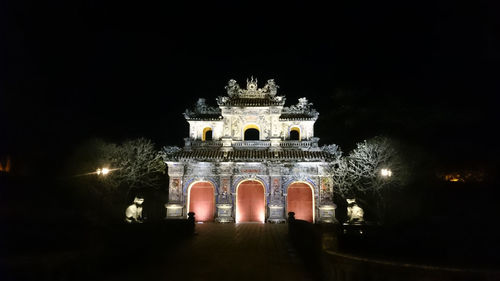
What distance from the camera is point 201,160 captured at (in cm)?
3022

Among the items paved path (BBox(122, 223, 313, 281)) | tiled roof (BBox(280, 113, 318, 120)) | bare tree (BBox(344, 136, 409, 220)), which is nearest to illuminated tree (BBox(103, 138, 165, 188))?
tiled roof (BBox(280, 113, 318, 120))

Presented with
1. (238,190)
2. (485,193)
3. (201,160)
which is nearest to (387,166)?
(485,193)

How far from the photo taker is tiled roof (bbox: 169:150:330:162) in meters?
30.0

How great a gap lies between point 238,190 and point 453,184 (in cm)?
1787

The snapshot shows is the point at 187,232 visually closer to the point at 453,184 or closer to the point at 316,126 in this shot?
the point at 453,184

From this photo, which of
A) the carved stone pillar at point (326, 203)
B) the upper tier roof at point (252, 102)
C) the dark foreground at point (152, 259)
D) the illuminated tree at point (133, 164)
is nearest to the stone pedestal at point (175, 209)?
the illuminated tree at point (133, 164)

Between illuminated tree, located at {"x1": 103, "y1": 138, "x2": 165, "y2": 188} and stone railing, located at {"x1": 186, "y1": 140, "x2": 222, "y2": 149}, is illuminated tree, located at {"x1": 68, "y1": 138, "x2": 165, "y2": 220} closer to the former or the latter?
illuminated tree, located at {"x1": 103, "y1": 138, "x2": 165, "y2": 188}

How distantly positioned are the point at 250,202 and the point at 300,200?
4.21m

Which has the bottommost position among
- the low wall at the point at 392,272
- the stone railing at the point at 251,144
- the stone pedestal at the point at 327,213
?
the low wall at the point at 392,272

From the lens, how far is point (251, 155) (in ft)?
100

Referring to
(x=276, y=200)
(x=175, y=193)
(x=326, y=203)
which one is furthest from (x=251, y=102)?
(x=326, y=203)

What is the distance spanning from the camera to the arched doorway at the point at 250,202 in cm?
3086

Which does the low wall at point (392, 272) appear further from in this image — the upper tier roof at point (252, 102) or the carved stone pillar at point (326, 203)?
the upper tier roof at point (252, 102)

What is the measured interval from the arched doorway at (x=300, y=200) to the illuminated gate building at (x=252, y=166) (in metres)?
0.08
